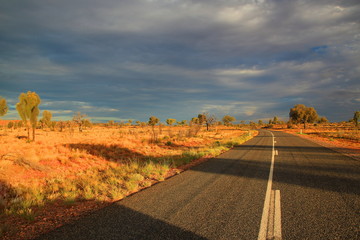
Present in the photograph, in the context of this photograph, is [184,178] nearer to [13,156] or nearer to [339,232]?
[339,232]

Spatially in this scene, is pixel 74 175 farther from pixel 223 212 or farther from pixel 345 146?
pixel 345 146

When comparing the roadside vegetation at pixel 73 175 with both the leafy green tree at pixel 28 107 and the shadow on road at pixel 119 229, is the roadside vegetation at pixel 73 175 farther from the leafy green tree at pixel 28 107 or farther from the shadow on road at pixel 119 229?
the leafy green tree at pixel 28 107

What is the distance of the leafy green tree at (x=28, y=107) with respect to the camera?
25125 mm

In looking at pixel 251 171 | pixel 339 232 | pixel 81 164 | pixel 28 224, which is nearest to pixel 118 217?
pixel 28 224

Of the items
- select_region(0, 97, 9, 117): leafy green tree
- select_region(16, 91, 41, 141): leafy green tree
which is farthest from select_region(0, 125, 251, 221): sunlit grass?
select_region(0, 97, 9, 117): leafy green tree

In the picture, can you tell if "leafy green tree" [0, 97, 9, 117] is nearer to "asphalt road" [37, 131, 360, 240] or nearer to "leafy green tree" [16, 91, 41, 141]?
"leafy green tree" [16, 91, 41, 141]

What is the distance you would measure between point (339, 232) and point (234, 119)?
122 meters

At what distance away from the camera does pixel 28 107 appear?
25.3 meters

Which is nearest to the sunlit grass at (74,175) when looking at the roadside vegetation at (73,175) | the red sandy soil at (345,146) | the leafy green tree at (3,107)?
the roadside vegetation at (73,175)

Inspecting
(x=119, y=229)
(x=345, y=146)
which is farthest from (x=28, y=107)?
(x=345, y=146)

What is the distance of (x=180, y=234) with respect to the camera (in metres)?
3.56

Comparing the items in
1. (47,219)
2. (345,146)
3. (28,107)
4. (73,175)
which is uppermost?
(28,107)

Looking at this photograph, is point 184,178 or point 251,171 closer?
point 184,178

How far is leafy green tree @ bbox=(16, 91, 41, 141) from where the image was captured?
25.1 meters
